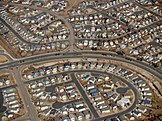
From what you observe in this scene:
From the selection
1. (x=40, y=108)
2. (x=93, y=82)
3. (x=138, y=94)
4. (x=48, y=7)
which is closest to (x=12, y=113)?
(x=40, y=108)

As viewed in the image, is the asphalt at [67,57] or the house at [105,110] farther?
the asphalt at [67,57]

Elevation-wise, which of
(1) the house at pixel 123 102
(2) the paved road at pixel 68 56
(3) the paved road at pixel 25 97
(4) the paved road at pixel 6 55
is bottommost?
(1) the house at pixel 123 102

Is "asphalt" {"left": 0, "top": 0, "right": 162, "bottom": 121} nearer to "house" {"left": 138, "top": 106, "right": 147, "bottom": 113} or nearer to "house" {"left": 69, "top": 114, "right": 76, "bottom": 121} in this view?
"house" {"left": 138, "top": 106, "right": 147, "bottom": 113}

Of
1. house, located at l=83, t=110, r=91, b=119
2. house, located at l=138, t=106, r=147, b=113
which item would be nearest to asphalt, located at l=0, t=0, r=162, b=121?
house, located at l=83, t=110, r=91, b=119

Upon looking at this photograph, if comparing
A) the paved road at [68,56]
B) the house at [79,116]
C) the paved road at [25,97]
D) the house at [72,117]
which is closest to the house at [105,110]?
the house at [79,116]

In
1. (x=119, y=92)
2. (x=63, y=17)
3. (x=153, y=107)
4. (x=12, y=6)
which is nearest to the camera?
(x=153, y=107)

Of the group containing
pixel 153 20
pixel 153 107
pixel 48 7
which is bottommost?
pixel 153 107

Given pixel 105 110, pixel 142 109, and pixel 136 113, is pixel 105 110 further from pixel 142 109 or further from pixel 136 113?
pixel 142 109

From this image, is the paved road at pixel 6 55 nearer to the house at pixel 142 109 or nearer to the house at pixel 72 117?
the house at pixel 72 117

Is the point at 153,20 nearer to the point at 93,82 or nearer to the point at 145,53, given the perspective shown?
the point at 145,53

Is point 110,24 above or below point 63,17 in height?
below
